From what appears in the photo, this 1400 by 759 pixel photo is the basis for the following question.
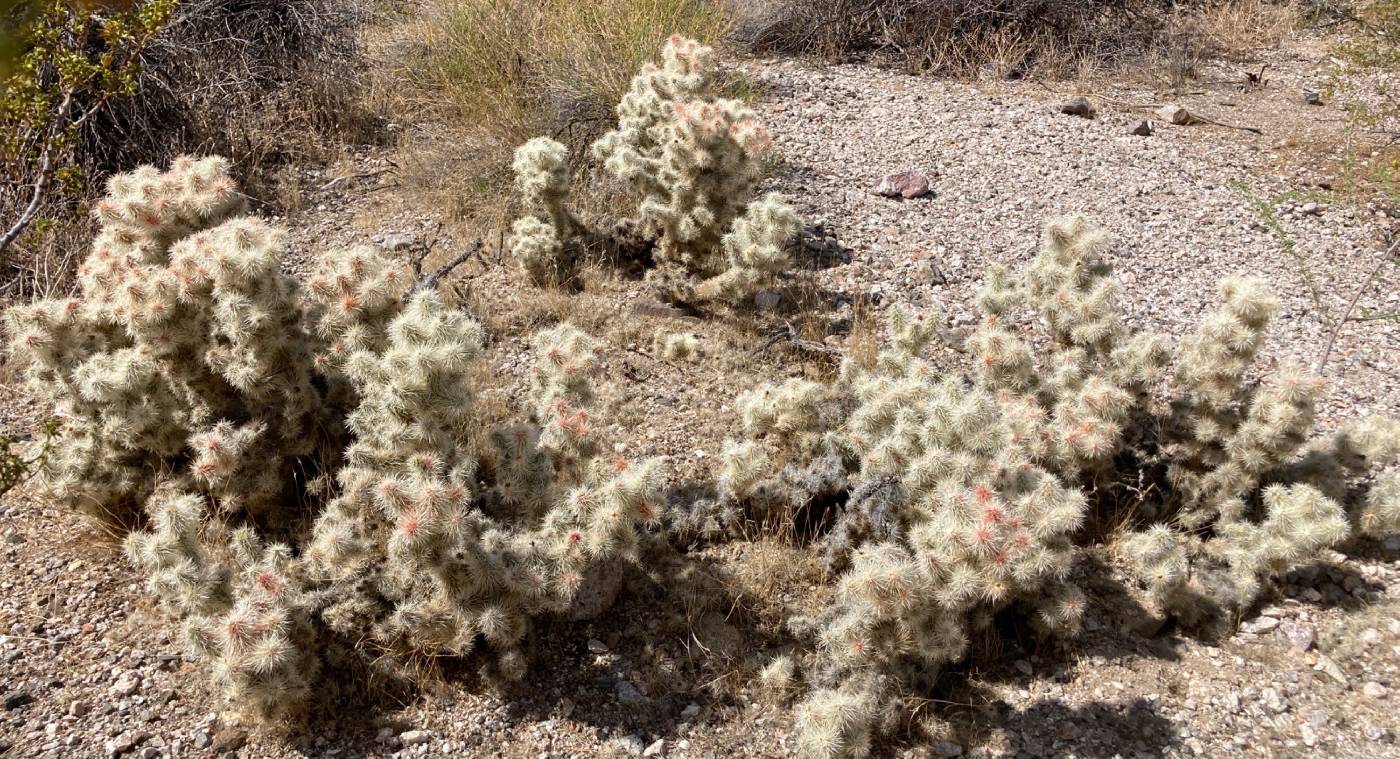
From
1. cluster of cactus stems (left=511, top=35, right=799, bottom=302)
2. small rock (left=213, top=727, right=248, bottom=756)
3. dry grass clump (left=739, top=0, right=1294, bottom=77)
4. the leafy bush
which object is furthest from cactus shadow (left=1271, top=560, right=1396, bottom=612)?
dry grass clump (left=739, top=0, right=1294, bottom=77)

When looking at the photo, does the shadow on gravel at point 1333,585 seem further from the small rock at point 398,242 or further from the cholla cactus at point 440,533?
the small rock at point 398,242

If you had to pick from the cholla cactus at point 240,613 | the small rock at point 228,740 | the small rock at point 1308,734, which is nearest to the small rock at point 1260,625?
the small rock at point 1308,734

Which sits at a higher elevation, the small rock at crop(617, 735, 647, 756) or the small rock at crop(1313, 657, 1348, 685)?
the small rock at crop(1313, 657, 1348, 685)

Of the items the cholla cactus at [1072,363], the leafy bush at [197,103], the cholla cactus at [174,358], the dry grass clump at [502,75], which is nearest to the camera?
the cholla cactus at [174,358]

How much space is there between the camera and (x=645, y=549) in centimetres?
358

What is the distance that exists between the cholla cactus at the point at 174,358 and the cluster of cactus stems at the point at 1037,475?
1.73 m

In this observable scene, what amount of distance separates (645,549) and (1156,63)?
7486 mm

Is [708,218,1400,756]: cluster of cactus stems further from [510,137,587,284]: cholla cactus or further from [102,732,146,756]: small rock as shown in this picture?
[102,732,146,756]: small rock

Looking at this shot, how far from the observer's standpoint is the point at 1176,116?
300 inches

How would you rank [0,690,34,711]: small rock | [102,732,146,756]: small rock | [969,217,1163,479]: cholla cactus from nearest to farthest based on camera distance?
[102,732,146,756]: small rock → [0,690,34,711]: small rock → [969,217,1163,479]: cholla cactus

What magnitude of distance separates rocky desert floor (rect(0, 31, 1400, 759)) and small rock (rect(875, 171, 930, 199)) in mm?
67

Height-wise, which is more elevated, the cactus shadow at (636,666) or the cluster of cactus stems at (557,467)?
the cluster of cactus stems at (557,467)

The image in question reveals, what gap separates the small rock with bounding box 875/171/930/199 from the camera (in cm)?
633

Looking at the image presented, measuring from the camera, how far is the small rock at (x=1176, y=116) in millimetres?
A: 7602
